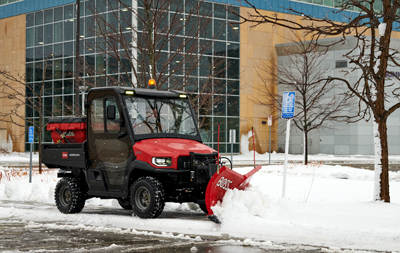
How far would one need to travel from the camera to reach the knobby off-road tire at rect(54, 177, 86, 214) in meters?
10.1

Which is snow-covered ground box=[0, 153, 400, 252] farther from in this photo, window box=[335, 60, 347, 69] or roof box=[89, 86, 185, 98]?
window box=[335, 60, 347, 69]

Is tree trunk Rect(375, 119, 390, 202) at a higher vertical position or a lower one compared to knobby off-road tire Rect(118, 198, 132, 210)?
higher

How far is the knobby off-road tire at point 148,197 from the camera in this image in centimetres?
866

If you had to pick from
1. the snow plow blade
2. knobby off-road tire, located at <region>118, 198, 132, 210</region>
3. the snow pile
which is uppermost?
the snow plow blade

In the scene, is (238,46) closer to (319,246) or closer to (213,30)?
(213,30)

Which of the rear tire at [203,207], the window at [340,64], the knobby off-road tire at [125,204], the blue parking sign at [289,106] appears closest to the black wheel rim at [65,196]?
the knobby off-road tire at [125,204]

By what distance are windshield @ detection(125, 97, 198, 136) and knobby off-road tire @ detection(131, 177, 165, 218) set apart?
1.01 meters

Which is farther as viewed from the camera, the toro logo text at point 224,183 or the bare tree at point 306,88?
the bare tree at point 306,88

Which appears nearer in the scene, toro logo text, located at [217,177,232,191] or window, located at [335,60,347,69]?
toro logo text, located at [217,177,232,191]

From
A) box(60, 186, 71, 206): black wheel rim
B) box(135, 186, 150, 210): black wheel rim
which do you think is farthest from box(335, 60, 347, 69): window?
box(135, 186, 150, 210): black wheel rim

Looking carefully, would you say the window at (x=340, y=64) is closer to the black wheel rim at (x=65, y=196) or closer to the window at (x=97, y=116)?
the window at (x=97, y=116)

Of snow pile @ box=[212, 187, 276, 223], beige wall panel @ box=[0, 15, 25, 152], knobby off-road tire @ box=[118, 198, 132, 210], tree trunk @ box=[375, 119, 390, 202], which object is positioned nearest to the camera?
snow pile @ box=[212, 187, 276, 223]

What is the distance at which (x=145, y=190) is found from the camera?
29.2 ft

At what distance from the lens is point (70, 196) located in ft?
33.4
